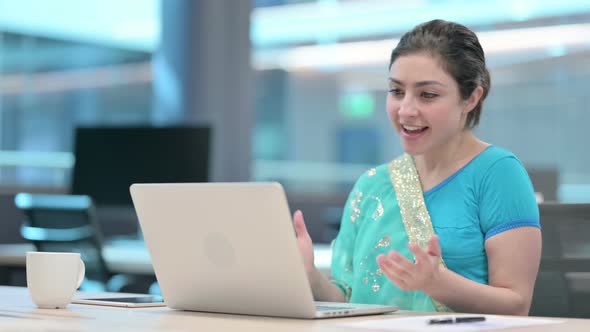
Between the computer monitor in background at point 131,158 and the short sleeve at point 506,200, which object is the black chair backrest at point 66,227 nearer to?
the computer monitor in background at point 131,158

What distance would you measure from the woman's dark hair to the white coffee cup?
2.61 ft

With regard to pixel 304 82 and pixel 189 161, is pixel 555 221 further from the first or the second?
pixel 304 82

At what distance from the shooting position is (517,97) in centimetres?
704

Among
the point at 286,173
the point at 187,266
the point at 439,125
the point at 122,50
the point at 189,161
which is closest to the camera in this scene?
the point at 187,266

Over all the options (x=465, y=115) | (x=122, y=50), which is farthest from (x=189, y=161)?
(x=122, y=50)

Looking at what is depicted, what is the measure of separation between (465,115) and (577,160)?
4.98 m

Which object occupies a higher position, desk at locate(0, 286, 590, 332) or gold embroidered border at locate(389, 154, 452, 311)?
gold embroidered border at locate(389, 154, 452, 311)

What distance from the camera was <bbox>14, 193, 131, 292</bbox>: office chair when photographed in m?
3.93

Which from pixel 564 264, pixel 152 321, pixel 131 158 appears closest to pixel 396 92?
pixel 564 264

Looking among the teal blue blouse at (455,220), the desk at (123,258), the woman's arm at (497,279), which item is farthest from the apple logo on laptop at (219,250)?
the desk at (123,258)

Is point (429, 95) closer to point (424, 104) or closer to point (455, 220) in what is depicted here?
point (424, 104)

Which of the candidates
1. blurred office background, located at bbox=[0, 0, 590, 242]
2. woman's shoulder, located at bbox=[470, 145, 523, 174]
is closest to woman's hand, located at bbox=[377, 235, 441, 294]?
woman's shoulder, located at bbox=[470, 145, 523, 174]

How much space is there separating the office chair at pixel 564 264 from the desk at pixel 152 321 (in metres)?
0.46

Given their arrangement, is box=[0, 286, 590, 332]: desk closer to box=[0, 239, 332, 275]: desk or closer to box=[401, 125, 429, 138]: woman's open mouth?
box=[401, 125, 429, 138]: woman's open mouth
